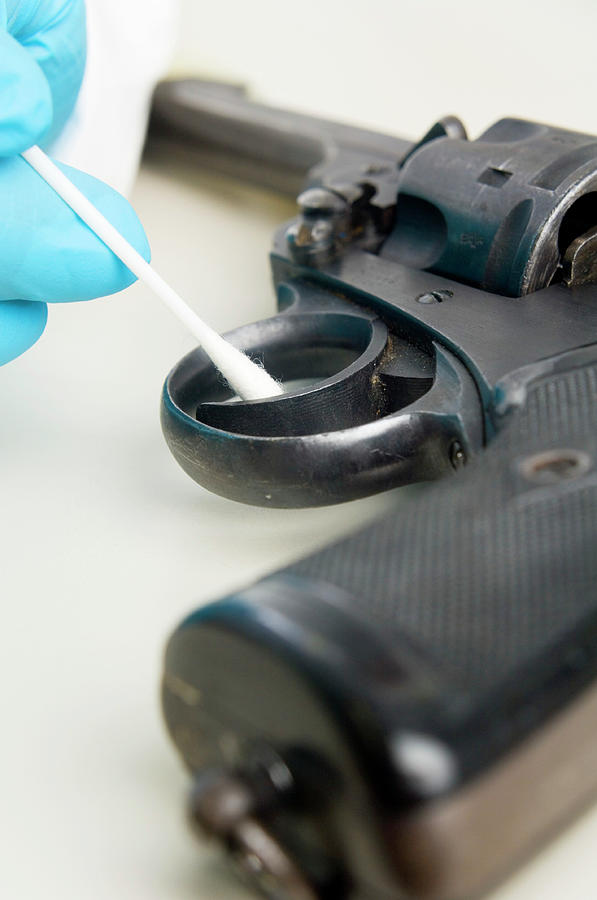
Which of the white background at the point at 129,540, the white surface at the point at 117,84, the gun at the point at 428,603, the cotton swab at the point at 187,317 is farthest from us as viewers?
the white surface at the point at 117,84

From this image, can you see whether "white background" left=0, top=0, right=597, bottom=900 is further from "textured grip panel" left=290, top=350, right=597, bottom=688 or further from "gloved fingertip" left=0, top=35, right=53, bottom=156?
"gloved fingertip" left=0, top=35, right=53, bottom=156

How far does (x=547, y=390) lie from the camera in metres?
0.64

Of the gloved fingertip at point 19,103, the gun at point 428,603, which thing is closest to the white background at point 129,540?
the gun at point 428,603

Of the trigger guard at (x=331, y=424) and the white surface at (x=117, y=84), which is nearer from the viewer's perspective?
the trigger guard at (x=331, y=424)

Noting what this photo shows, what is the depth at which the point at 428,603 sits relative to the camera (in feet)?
1.49

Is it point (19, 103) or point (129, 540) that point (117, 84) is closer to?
point (19, 103)

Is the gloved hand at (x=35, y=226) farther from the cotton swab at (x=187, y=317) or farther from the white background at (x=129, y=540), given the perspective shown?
the white background at (x=129, y=540)

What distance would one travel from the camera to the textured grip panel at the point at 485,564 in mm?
437

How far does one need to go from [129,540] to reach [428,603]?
1.24ft

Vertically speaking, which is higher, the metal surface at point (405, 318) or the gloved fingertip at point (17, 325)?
the metal surface at point (405, 318)

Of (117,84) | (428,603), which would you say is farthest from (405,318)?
(117,84)

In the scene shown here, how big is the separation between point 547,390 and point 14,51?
51 cm

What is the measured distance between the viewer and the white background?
1.79 feet

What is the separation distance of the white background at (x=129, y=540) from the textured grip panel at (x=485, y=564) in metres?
0.16
